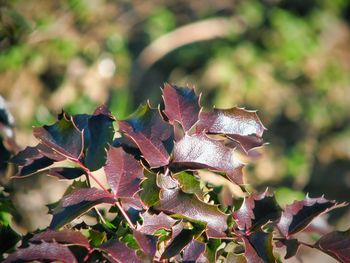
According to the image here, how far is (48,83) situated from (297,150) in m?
2.03

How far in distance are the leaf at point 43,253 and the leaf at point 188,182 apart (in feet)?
0.92

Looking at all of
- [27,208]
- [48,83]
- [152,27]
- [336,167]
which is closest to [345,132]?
[336,167]

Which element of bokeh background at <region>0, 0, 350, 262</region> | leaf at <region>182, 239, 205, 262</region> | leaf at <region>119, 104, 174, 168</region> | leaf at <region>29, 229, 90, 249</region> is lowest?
bokeh background at <region>0, 0, 350, 262</region>

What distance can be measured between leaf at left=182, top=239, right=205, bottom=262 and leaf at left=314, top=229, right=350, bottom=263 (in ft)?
0.86

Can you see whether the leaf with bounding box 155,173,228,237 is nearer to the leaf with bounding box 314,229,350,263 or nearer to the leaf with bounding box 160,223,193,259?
the leaf with bounding box 160,223,193,259

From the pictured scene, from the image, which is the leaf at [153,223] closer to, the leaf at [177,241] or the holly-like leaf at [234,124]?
the leaf at [177,241]

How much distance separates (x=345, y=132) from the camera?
4.64 meters

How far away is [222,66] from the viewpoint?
4641mm

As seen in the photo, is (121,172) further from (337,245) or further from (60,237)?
(337,245)

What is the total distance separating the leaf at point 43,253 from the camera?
1.00 meters

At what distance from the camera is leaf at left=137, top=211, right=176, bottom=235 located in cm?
106

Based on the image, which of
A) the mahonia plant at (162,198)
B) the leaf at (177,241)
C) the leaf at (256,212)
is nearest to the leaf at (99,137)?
the mahonia plant at (162,198)

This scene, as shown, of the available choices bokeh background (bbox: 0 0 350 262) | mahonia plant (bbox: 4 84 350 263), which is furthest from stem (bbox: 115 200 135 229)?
bokeh background (bbox: 0 0 350 262)

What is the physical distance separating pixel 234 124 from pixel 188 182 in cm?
16
